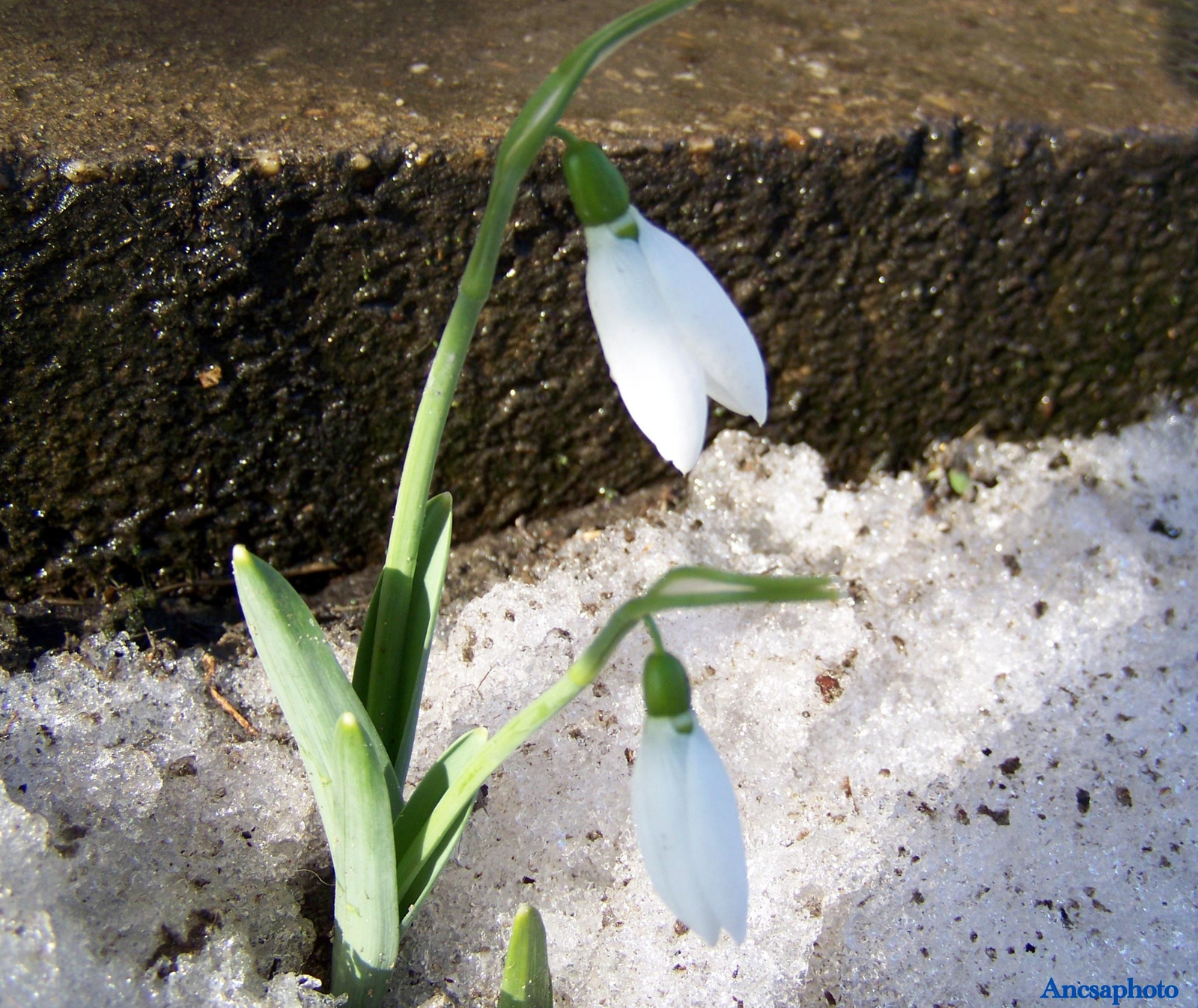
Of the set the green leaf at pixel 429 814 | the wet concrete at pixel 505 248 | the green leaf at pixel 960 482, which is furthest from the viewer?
the green leaf at pixel 960 482

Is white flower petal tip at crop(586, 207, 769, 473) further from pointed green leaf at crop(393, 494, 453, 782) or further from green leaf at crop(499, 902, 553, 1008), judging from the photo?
green leaf at crop(499, 902, 553, 1008)

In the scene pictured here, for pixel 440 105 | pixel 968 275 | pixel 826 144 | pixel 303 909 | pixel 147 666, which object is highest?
pixel 440 105

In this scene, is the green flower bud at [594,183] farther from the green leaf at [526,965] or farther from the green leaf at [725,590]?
the green leaf at [526,965]

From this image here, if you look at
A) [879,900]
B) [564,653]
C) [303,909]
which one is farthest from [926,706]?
[303,909]

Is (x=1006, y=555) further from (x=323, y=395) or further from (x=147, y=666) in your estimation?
(x=147, y=666)

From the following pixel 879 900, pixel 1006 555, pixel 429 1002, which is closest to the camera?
pixel 429 1002

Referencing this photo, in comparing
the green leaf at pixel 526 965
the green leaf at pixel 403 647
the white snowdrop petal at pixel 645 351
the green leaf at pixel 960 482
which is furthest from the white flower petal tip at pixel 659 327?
the green leaf at pixel 960 482

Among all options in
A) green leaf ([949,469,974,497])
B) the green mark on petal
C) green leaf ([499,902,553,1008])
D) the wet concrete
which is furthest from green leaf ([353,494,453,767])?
green leaf ([949,469,974,497])
